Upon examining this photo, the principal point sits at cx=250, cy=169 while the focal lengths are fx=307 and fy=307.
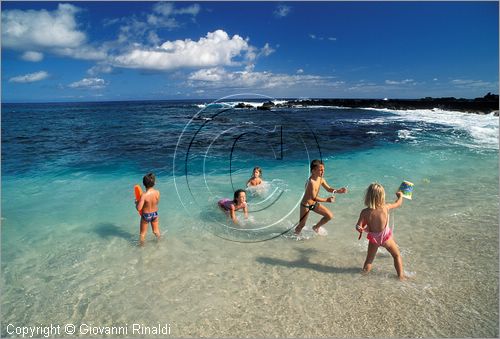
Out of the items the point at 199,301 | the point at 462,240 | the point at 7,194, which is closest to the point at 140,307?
the point at 199,301

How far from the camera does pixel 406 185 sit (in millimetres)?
5754

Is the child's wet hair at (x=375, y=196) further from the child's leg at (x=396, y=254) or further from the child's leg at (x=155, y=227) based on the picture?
the child's leg at (x=155, y=227)

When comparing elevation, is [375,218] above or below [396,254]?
above

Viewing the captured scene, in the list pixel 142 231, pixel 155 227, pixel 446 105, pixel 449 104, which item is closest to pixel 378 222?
pixel 155 227

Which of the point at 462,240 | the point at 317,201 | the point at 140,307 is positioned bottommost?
the point at 140,307

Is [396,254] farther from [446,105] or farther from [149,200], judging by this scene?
[446,105]

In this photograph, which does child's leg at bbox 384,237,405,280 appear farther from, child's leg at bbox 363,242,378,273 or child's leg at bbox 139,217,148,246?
child's leg at bbox 139,217,148,246

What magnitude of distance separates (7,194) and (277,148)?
47.8 feet

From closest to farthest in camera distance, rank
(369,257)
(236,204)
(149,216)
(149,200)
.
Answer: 1. (369,257)
2. (149,200)
3. (149,216)
4. (236,204)

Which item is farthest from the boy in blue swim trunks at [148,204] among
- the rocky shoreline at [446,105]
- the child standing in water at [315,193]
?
the rocky shoreline at [446,105]

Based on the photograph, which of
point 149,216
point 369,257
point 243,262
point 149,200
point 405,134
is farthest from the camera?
point 405,134

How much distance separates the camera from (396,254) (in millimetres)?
5465

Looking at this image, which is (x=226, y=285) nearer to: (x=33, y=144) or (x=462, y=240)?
(x=462, y=240)

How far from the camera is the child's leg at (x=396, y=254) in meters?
5.45
